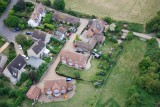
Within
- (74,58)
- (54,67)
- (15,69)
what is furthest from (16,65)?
(74,58)

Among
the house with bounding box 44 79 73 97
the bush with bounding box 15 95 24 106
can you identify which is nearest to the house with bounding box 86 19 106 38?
the house with bounding box 44 79 73 97

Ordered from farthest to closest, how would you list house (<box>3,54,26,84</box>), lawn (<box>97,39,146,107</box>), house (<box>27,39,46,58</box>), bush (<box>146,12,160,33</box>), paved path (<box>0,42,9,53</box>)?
bush (<box>146,12,160,33</box>) → paved path (<box>0,42,9,53</box>) → house (<box>27,39,46,58</box>) → house (<box>3,54,26,84</box>) → lawn (<box>97,39,146,107</box>)

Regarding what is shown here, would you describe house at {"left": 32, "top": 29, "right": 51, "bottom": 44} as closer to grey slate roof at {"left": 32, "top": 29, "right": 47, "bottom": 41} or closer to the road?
grey slate roof at {"left": 32, "top": 29, "right": 47, "bottom": 41}

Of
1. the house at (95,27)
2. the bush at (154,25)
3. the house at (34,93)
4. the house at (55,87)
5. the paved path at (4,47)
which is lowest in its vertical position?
the paved path at (4,47)

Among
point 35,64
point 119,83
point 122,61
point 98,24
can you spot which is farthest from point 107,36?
point 35,64

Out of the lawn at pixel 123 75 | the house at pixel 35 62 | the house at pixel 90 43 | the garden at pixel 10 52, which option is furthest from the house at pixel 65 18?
the house at pixel 35 62

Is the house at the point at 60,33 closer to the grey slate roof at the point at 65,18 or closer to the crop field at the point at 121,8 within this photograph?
the grey slate roof at the point at 65,18
